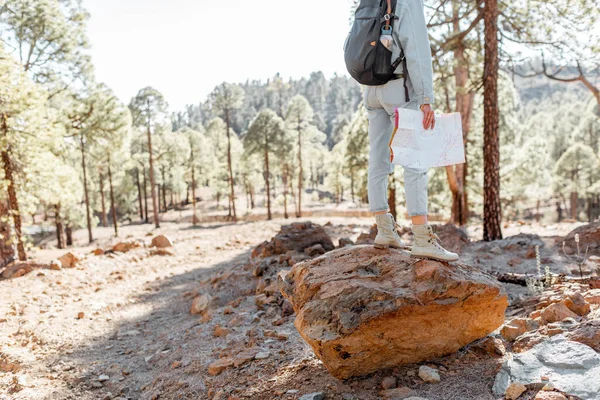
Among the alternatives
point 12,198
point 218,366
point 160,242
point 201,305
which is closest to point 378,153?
point 218,366

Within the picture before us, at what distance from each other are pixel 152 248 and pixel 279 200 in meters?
38.9

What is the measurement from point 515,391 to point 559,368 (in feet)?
1.15

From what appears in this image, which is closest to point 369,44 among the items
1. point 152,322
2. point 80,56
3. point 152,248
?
point 152,322

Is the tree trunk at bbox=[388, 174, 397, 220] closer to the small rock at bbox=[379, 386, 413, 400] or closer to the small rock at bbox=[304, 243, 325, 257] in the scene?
the small rock at bbox=[304, 243, 325, 257]

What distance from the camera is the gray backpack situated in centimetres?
309

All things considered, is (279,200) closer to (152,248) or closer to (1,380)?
(152,248)

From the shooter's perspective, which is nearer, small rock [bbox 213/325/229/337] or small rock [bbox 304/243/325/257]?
small rock [bbox 213/325/229/337]

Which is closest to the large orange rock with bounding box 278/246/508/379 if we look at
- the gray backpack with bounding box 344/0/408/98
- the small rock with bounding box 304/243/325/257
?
the gray backpack with bounding box 344/0/408/98

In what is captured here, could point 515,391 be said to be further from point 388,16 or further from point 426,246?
point 388,16

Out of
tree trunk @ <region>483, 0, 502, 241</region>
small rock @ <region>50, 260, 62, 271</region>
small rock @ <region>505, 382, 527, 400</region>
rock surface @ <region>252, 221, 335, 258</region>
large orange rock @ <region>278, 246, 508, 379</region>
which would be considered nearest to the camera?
small rock @ <region>505, 382, 527, 400</region>

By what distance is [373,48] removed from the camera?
310 cm

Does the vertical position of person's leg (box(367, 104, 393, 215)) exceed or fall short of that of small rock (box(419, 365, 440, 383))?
it exceeds it

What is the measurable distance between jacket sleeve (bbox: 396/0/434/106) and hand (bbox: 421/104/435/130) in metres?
0.04

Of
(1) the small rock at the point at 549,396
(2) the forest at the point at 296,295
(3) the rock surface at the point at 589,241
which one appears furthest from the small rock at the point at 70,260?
(3) the rock surface at the point at 589,241
